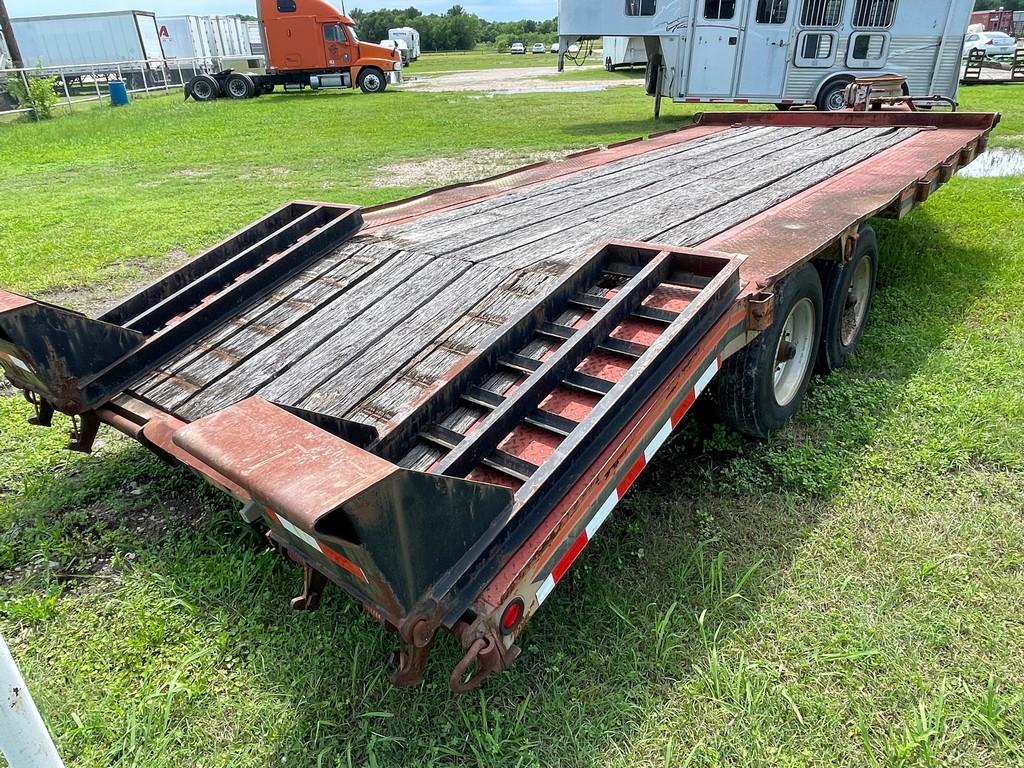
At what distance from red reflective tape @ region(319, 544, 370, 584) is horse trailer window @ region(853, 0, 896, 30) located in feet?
50.3

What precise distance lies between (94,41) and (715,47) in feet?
102

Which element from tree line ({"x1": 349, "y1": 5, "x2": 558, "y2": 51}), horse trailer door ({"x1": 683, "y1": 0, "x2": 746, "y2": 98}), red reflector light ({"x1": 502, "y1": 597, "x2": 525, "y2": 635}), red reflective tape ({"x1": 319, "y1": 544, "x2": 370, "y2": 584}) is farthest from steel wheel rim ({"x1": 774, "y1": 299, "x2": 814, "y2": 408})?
tree line ({"x1": 349, "y1": 5, "x2": 558, "y2": 51})

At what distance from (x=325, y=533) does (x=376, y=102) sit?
2372cm

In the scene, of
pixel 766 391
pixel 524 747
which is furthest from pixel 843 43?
pixel 524 747

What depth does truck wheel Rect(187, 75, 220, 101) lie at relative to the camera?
24500 mm

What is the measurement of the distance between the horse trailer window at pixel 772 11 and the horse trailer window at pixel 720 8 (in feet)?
1.56

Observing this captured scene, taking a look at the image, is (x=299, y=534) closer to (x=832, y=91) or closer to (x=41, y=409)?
(x=41, y=409)

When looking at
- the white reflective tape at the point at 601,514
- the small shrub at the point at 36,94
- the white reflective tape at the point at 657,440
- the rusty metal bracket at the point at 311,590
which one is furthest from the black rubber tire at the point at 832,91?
the small shrub at the point at 36,94

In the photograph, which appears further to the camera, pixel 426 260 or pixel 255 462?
pixel 426 260

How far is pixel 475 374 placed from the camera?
2535 mm

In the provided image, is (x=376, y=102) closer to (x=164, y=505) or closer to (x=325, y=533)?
(x=164, y=505)

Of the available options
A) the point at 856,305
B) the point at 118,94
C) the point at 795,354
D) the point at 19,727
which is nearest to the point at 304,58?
the point at 118,94

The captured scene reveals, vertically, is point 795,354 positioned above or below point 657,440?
below

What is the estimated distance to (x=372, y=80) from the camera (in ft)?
87.2
